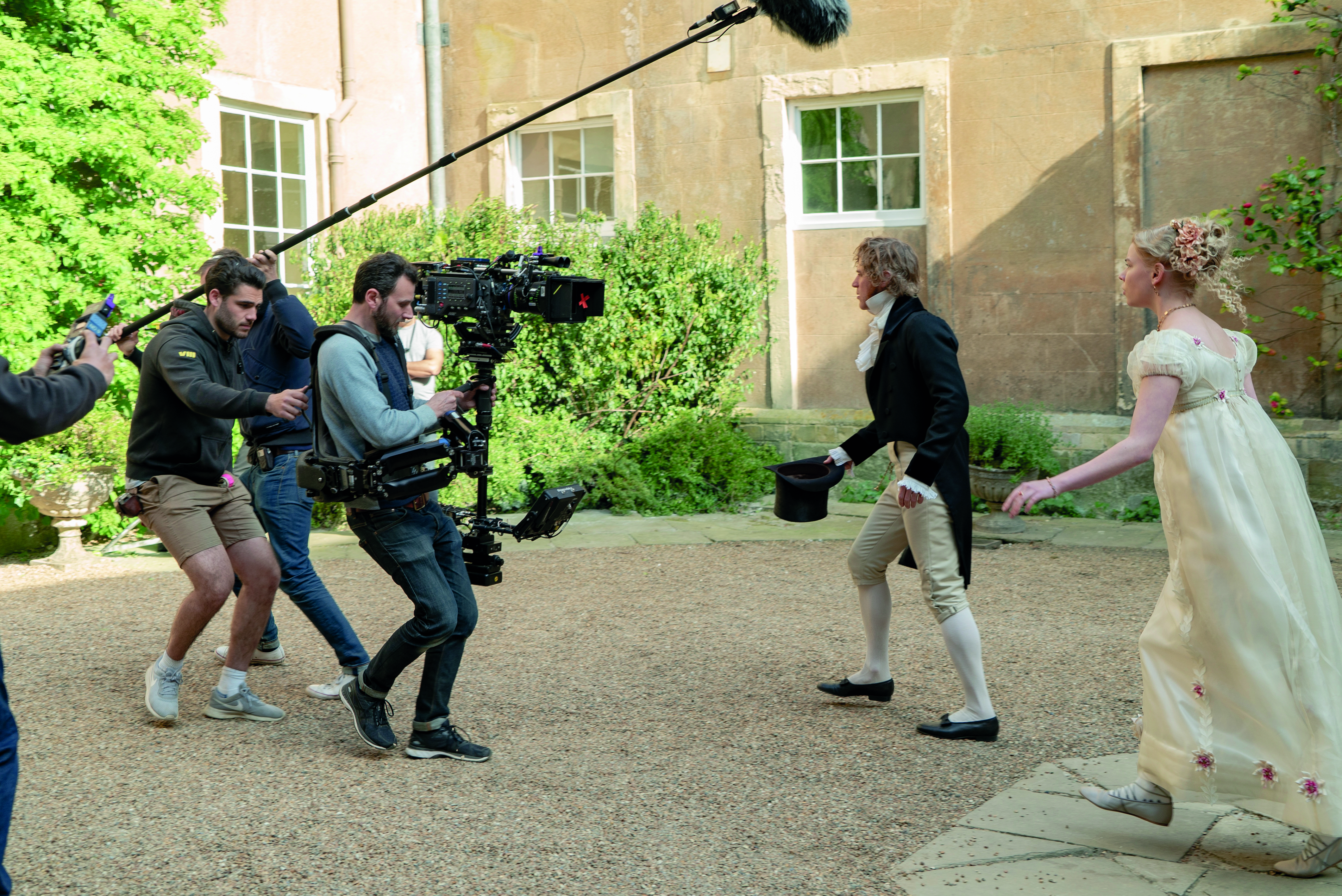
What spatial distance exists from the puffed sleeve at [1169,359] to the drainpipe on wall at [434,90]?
31.6 feet

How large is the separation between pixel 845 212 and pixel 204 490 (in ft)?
23.7

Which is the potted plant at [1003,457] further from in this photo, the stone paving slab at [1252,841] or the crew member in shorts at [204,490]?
the crew member in shorts at [204,490]

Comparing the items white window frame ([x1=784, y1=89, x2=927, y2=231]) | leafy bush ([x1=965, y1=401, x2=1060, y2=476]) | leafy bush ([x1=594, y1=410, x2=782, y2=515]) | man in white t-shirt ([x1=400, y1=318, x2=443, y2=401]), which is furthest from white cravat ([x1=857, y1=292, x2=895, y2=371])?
white window frame ([x1=784, y1=89, x2=927, y2=231])

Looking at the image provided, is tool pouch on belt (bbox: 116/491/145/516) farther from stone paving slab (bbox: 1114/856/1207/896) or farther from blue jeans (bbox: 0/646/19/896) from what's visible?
stone paving slab (bbox: 1114/856/1207/896)

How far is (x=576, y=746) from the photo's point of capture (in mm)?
4328

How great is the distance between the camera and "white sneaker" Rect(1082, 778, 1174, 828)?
3336 millimetres

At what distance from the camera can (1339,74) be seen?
856cm

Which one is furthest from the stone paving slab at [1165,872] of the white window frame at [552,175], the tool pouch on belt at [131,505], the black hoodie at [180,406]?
the white window frame at [552,175]

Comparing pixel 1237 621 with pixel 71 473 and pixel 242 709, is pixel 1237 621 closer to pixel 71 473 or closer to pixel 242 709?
pixel 242 709

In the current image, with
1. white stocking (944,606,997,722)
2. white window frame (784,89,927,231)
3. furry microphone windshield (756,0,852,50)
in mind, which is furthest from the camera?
white window frame (784,89,927,231)

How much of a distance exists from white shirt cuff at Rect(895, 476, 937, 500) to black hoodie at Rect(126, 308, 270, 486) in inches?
93.3

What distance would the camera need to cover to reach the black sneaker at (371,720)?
419 cm

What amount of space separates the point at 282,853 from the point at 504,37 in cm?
994

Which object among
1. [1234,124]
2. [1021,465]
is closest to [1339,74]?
[1234,124]
